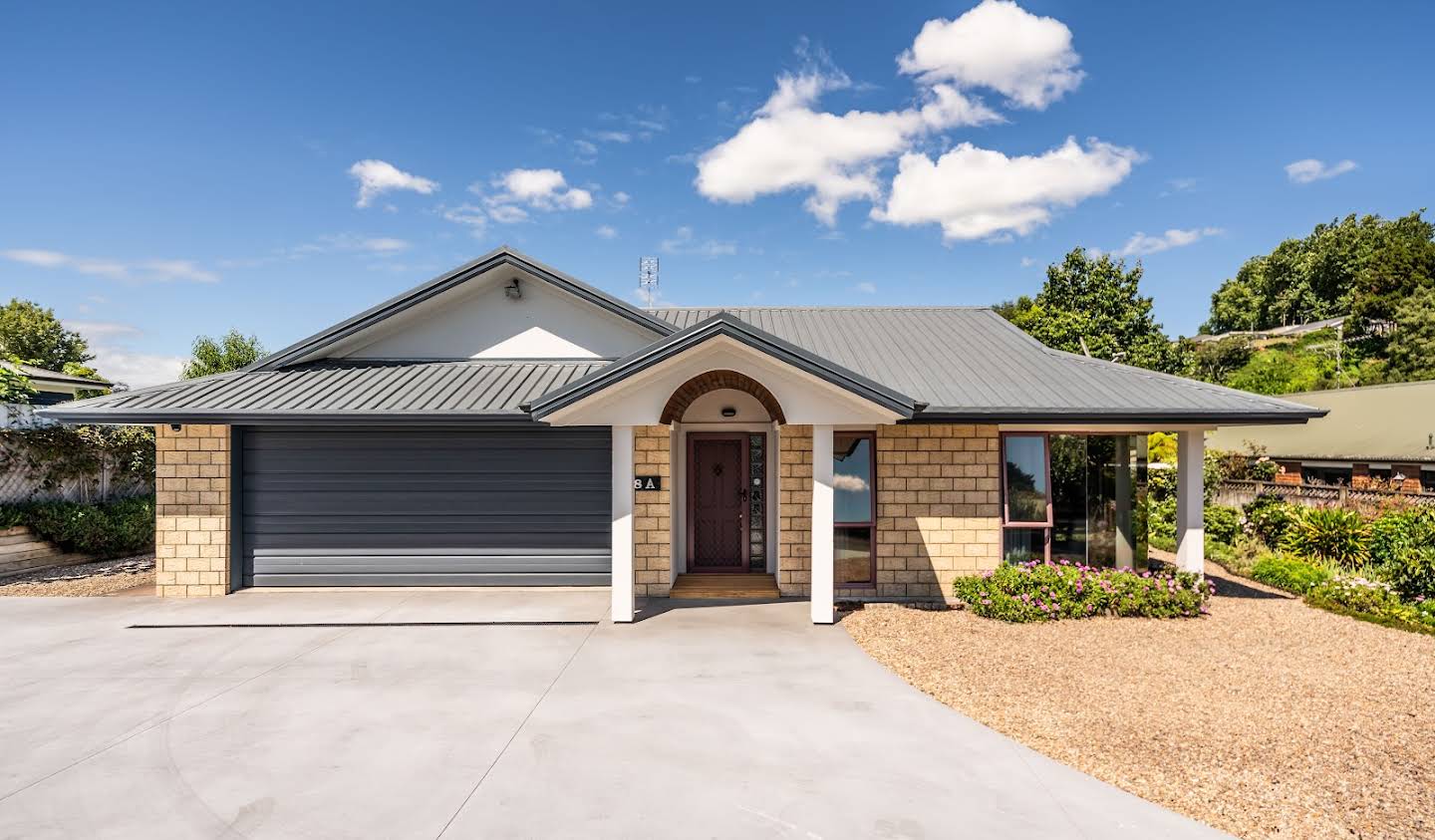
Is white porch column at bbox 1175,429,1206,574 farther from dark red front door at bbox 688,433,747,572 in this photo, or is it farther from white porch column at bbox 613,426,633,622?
white porch column at bbox 613,426,633,622

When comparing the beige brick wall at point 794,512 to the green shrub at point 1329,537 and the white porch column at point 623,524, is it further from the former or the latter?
the green shrub at point 1329,537

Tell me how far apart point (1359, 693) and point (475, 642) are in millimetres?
9102

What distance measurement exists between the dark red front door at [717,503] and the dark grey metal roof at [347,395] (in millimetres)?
2489

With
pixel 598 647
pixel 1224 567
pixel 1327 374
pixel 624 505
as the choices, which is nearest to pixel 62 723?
pixel 598 647

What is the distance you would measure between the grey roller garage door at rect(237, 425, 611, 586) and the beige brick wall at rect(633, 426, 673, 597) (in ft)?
2.39

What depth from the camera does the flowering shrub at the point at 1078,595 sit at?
8727mm

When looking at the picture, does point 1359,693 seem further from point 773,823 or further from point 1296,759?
point 773,823

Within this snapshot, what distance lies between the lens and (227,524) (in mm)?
9938

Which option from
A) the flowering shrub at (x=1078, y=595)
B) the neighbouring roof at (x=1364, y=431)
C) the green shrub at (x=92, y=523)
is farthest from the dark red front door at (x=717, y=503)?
the neighbouring roof at (x=1364, y=431)

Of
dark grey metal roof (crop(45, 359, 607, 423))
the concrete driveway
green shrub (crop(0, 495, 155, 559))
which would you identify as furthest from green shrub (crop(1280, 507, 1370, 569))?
green shrub (crop(0, 495, 155, 559))

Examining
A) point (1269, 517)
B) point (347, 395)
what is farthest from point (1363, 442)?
point (347, 395)

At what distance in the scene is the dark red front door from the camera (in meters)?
10.8

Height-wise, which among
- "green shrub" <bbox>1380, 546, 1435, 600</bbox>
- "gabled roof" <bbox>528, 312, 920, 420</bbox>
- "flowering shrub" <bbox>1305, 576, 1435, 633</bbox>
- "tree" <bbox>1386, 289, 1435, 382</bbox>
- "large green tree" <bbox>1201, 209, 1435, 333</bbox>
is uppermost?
A: "large green tree" <bbox>1201, 209, 1435, 333</bbox>

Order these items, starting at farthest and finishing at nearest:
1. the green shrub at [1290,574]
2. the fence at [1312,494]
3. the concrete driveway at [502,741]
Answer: the fence at [1312,494]
the green shrub at [1290,574]
the concrete driveway at [502,741]
